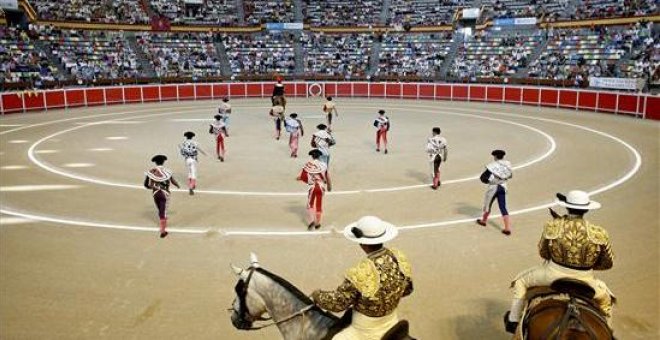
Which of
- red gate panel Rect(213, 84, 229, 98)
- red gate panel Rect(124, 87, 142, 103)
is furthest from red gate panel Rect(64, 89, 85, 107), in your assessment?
red gate panel Rect(213, 84, 229, 98)

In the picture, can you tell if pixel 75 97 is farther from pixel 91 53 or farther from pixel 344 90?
pixel 344 90

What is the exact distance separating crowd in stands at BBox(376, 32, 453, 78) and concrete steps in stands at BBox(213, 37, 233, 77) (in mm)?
11435

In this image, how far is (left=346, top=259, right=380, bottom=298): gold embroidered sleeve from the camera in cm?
390

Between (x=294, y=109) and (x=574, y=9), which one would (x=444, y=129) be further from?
(x=574, y=9)

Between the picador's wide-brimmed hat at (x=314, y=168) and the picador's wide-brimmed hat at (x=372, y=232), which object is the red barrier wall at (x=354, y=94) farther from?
the picador's wide-brimmed hat at (x=372, y=232)

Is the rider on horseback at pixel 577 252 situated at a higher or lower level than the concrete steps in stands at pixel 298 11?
lower

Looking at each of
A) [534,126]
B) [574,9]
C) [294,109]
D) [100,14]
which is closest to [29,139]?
[294,109]

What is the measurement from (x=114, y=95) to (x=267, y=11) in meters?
18.2

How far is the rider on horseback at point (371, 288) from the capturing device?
393 cm

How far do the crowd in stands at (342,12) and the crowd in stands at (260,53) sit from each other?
368cm

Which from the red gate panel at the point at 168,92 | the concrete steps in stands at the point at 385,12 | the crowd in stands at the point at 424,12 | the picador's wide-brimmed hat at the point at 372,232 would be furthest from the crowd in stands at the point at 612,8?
the picador's wide-brimmed hat at the point at 372,232

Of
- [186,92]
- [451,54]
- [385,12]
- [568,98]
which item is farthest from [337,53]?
[568,98]

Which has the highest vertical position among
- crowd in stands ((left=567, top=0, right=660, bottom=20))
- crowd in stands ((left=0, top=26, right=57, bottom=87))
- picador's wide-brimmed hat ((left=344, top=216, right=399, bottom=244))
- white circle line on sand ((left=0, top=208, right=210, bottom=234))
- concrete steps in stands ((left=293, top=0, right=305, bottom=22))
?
concrete steps in stands ((left=293, top=0, right=305, bottom=22))

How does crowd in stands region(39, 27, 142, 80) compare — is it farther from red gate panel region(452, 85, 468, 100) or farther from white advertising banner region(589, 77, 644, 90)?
white advertising banner region(589, 77, 644, 90)
